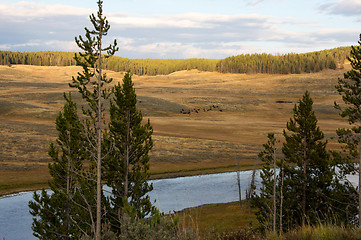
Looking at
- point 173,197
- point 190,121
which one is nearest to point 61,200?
point 173,197

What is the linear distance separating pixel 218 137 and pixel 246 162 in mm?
16936

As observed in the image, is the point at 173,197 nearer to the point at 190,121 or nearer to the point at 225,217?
the point at 225,217

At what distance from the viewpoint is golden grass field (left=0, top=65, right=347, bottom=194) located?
5903 centimetres

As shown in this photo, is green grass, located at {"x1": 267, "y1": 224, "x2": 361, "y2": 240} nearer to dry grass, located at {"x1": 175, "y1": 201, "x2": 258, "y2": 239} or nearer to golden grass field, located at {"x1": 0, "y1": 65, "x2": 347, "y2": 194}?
dry grass, located at {"x1": 175, "y1": 201, "x2": 258, "y2": 239}

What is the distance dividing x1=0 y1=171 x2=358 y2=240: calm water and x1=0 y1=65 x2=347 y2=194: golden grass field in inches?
142

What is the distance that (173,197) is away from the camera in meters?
44.9

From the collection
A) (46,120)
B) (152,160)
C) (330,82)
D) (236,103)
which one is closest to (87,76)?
(152,160)

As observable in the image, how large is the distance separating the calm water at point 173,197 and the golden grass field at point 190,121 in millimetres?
3612

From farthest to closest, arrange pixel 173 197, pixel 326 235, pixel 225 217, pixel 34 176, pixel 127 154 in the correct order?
pixel 34 176 → pixel 173 197 → pixel 225 217 → pixel 127 154 → pixel 326 235

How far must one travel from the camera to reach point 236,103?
→ 128m

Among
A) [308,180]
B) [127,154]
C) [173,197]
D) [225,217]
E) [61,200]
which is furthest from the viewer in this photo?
[173,197]

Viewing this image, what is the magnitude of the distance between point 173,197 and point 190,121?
54793 mm

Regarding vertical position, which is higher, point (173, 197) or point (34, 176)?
point (34, 176)

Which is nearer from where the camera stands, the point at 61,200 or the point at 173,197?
the point at 61,200
